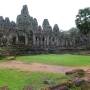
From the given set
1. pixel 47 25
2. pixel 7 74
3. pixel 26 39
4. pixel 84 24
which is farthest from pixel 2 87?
pixel 84 24

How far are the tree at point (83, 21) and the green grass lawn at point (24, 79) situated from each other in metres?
41.6

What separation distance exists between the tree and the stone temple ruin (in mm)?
7340

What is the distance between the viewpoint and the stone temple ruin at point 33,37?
35.8 meters

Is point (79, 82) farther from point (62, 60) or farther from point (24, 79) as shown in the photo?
point (62, 60)

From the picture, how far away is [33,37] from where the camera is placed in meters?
39.8

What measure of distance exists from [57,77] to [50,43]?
2803cm

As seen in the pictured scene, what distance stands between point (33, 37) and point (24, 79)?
25.9 m

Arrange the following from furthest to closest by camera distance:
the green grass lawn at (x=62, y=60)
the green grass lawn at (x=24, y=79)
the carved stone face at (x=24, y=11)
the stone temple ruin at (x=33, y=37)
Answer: the carved stone face at (x=24, y=11), the stone temple ruin at (x=33, y=37), the green grass lawn at (x=62, y=60), the green grass lawn at (x=24, y=79)

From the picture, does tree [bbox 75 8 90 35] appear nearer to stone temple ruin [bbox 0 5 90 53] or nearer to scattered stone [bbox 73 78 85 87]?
stone temple ruin [bbox 0 5 90 53]

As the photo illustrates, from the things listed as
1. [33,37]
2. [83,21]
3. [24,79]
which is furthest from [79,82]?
[83,21]

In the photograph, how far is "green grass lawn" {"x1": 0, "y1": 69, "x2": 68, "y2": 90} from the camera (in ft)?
41.8

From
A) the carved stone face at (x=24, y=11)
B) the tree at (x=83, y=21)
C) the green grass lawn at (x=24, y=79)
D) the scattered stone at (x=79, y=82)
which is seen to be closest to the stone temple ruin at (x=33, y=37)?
the carved stone face at (x=24, y=11)

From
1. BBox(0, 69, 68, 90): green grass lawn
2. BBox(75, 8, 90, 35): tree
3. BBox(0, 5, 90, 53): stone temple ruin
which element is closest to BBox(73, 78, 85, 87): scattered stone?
BBox(0, 69, 68, 90): green grass lawn

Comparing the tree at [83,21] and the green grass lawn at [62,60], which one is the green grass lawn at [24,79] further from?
the tree at [83,21]
